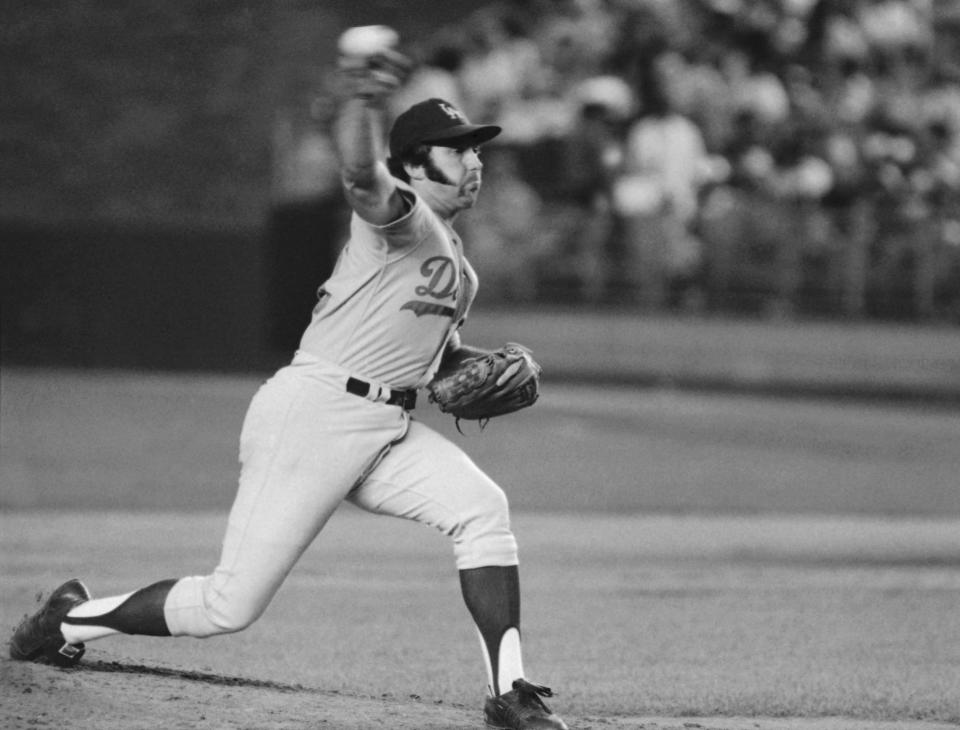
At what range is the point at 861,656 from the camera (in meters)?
6.84

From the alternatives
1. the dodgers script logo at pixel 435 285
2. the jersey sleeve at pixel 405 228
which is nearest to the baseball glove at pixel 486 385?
the dodgers script logo at pixel 435 285

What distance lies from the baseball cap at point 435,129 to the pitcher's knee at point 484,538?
110 cm

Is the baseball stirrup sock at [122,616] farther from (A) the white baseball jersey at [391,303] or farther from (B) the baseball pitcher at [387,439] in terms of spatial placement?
(A) the white baseball jersey at [391,303]

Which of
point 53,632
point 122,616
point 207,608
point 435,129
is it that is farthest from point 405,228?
point 53,632

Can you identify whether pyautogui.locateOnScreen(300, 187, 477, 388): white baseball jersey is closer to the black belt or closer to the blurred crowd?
the black belt

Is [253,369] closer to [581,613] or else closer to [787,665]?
[581,613]

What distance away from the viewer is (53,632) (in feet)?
18.2

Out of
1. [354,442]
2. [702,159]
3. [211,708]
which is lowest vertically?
[211,708]

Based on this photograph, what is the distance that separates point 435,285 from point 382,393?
0.38 m

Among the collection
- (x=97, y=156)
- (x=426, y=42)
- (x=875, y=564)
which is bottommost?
(x=875, y=564)

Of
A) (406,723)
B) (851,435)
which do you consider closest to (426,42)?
(851,435)

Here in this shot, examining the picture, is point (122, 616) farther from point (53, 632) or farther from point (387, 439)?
point (387, 439)

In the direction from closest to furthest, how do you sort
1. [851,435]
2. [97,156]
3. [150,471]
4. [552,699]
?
[552,699], [150,471], [851,435], [97,156]

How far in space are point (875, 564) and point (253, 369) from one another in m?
9.06
